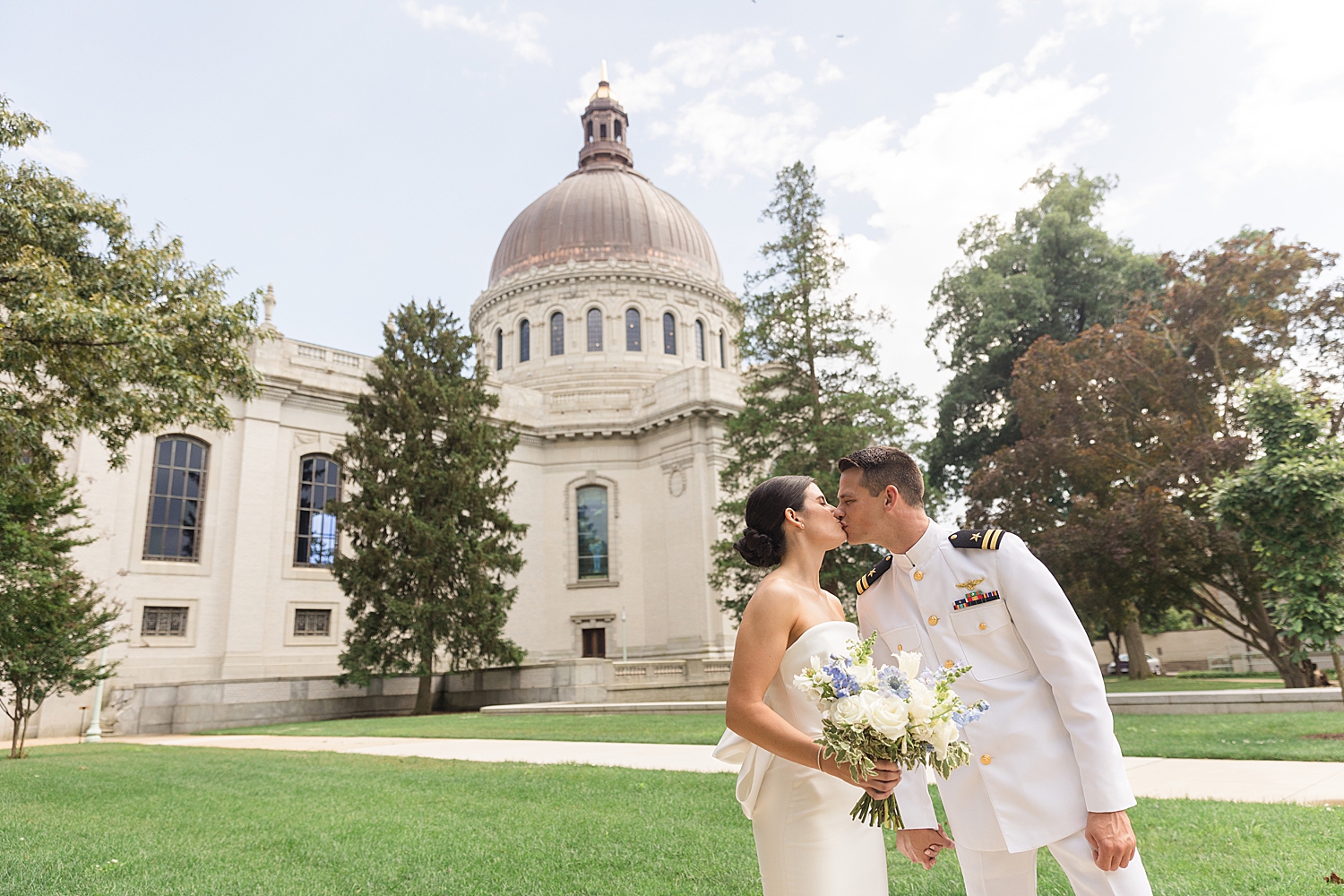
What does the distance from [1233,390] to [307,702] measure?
29753mm

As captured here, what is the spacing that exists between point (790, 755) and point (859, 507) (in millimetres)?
980

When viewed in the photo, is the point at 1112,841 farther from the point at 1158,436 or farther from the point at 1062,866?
the point at 1158,436

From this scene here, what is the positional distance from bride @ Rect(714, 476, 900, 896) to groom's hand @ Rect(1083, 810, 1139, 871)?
678mm

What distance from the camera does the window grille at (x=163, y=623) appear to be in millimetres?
29672

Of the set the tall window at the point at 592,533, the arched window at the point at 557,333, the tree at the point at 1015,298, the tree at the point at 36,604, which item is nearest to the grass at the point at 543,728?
the tree at the point at 36,604

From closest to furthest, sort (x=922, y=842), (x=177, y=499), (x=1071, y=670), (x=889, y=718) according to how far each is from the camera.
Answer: (x=889, y=718) → (x=1071, y=670) → (x=922, y=842) → (x=177, y=499)

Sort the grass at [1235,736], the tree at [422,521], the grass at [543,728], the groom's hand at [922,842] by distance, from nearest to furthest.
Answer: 1. the groom's hand at [922,842]
2. the grass at [1235,736]
3. the grass at [543,728]
4. the tree at [422,521]

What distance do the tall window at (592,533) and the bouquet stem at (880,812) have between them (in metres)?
38.6

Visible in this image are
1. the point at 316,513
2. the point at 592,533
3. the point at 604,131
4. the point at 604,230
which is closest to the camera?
the point at 316,513

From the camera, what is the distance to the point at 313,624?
3350cm

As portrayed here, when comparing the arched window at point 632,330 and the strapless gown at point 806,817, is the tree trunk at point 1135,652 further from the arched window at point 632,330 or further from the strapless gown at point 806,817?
the strapless gown at point 806,817

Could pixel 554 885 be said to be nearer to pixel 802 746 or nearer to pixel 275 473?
pixel 802 746

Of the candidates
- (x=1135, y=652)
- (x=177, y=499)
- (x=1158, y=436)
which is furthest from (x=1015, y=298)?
(x=177, y=499)

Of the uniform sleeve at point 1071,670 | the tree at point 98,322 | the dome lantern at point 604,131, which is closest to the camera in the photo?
the uniform sleeve at point 1071,670
